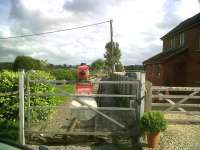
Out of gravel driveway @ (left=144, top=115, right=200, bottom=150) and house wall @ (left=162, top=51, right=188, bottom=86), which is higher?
house wall @ (left=162, top=51, right=188, bottom=86)

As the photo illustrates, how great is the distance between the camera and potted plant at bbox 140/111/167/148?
10.4 m

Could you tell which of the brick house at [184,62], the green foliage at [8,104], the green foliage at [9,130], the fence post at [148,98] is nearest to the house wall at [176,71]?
the brick house at [184,62]

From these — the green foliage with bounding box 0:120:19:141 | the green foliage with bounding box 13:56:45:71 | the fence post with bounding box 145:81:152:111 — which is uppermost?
the green foliage with bounding box 13:56:45:71

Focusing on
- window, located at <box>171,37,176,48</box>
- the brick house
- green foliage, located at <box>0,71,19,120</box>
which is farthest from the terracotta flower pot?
window, located at <box>171,37,176,48</box>

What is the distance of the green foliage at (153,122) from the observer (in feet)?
34.0

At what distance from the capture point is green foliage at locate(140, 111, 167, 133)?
10367 mm

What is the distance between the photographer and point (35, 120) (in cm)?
1293

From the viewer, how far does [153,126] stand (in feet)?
34.0

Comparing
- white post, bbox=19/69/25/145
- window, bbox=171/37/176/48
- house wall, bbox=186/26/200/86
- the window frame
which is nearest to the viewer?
white post, bbox=19/69/25/145

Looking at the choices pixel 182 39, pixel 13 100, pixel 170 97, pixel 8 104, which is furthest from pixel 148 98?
pixel 182 39

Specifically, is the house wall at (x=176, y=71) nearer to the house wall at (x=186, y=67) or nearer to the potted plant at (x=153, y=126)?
the house wall at (x=186, y=67)

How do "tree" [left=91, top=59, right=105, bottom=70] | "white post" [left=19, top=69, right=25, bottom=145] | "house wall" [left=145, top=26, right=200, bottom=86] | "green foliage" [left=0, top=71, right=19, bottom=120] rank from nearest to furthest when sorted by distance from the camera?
1. "white post" [left=19, top=69, right=25, bottom=145]
2. "green foliage" [left=0, top=71, right=19, bottom=120]
3. "house wall" [left=145, top=26, right=200, bottom=86]
4. "tree" [left=91, top=59, right=105, bottom=70]

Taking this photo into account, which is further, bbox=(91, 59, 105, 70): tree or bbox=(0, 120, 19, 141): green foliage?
bbox=(91, 59, 105, 70): tree

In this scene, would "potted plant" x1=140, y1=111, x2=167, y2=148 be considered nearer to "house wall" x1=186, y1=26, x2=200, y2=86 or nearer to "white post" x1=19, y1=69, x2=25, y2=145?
"white post" x1=19, y1=69, x2=25, y2=145
